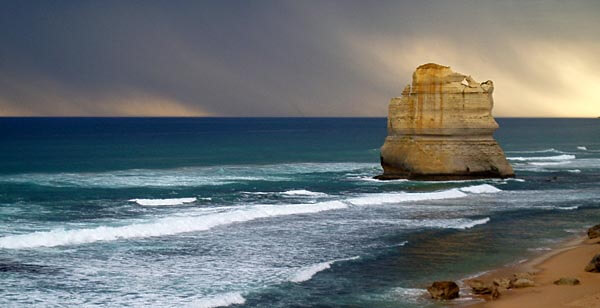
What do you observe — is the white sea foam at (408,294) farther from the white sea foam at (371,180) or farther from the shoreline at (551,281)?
the white sea foam at (371,180)

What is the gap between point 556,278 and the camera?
63.9ft

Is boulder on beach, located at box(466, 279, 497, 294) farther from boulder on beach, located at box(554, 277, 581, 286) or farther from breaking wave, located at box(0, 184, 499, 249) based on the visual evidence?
breaking wave, located at box(0, 184, 499, 249)

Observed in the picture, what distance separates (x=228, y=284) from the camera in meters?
18.9

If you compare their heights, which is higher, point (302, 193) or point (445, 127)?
point (445, 127)

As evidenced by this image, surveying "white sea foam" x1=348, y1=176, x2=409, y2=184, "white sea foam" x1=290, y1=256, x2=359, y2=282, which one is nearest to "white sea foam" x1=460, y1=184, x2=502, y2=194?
"white sea foam" x1=348, y1=176, x2=409, y2=184

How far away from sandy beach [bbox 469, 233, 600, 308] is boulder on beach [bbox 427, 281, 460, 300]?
643 millimetres

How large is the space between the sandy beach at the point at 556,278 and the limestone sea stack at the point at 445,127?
55.2 feet

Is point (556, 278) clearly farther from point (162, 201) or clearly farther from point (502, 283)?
point (162, 201)

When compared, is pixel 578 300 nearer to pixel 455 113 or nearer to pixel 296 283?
pixel 296 283

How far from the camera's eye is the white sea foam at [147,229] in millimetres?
23812

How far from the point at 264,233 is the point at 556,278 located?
962cm

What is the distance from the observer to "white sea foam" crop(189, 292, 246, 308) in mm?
16953

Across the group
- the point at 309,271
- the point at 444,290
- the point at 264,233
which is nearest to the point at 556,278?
the point at 444,290

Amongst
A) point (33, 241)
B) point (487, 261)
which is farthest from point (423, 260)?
point (33, 241)
